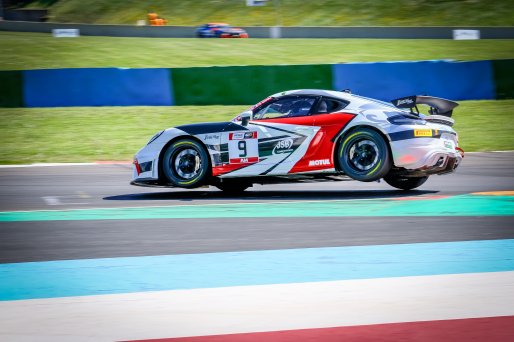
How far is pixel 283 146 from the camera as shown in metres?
11.2

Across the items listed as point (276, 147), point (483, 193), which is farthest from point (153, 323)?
point (483, 193)

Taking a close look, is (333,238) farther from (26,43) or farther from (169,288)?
(26,43)

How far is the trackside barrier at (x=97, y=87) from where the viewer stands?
2328cm

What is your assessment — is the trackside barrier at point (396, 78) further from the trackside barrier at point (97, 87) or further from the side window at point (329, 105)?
the side window at point (329, 105)

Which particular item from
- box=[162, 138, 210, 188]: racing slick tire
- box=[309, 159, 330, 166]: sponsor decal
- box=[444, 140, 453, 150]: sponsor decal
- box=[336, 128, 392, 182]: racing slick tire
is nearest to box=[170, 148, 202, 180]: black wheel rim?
box=[162, 138, 210, 188]: racing slick tire

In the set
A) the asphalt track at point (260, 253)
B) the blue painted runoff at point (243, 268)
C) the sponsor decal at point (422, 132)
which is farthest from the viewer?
the sponsor decal at point (422, 132)

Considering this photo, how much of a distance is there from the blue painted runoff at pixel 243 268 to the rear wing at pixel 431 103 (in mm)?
3572

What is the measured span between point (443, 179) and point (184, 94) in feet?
38.6

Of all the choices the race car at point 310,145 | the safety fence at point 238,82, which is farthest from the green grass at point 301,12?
the race car at point 310,145

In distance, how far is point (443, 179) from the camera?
1348 centimetres

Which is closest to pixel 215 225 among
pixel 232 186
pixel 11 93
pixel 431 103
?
pixel 232 186

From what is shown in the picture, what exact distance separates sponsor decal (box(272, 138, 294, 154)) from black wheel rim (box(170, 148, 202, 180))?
3.55ft

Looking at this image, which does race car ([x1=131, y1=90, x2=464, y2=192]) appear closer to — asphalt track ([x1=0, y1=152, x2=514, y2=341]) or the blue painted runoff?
asphalt track ([x1=0, y1=152, x2=514, y2=341])

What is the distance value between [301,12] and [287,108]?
165ft
